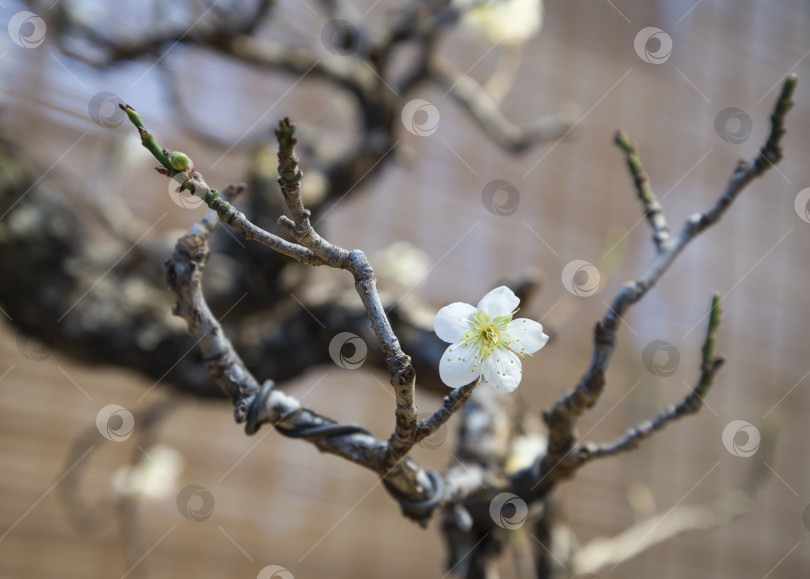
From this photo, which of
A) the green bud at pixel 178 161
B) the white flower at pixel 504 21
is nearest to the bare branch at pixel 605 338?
the green bud at pixel 178 161

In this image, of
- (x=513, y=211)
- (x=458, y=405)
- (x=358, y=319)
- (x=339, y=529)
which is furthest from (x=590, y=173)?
(x=458, y=405)

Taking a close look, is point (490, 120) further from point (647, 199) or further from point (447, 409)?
point (447, 409)

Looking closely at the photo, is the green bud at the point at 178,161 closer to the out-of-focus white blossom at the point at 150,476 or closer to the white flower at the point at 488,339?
the white flower at the point at 488,339

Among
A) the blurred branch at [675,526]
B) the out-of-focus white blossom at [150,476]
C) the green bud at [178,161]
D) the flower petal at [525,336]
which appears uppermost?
the green bud at [178,161]

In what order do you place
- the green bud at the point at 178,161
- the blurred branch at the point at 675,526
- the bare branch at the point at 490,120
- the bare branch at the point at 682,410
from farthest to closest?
1. the bare branch at the point at 490,120
2. the blurred branch at the point at 675,526
3. the bare branch at the point at 682,410
4. the green bud at the point at 178,161

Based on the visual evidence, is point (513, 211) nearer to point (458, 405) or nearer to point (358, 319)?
point (358, 319)

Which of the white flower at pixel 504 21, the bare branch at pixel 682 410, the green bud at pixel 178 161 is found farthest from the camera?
the white flower at pixel 504 21

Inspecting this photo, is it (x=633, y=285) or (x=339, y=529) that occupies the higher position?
(x=633, y=285)
